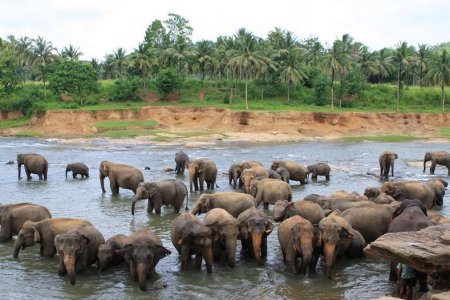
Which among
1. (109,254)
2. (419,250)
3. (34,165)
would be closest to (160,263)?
(109,254)

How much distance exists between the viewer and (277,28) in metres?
82.9

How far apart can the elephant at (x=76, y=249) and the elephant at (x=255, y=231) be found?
282 cm

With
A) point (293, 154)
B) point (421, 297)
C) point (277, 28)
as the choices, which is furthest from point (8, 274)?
point (277, 28)

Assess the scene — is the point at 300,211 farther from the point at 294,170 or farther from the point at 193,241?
the point at 294,170

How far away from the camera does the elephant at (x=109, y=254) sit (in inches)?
432

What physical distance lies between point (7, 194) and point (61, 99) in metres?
43.5

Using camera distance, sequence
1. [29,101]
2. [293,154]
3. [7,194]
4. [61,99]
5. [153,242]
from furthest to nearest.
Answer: [61,99]
[29,101]
[293,154]
[7,194]
[153,242]

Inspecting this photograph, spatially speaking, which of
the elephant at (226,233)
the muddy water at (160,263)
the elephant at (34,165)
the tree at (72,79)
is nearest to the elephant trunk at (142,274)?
the muddy water at (160,263)

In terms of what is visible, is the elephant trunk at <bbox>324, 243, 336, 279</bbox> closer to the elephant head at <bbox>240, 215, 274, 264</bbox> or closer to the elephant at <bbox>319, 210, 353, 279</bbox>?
the elephant at <bbox>319, 210, 353, 279</bbox>

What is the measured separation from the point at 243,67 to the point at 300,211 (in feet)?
159

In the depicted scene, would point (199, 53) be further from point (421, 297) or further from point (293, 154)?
point (421, 297)

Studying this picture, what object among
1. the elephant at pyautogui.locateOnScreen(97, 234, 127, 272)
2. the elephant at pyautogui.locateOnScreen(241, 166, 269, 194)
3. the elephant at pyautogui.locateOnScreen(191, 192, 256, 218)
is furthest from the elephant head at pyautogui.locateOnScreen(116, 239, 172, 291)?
the elephant at pyautogui.locateOnScreen(241, 166, 269, 194)

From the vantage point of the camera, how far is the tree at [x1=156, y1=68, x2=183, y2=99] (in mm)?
62406

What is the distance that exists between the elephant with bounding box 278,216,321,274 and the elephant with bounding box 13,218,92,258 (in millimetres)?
4006
